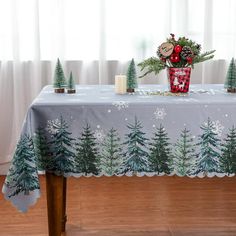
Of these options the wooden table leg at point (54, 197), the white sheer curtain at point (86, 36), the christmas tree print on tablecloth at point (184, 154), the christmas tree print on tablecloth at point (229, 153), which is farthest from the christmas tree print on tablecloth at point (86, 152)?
the white sheer curtain at point (86, 36)

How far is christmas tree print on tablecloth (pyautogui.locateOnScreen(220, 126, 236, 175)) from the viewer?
2.41 metres

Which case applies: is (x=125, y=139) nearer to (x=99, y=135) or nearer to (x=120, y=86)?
(x=99, y=135)

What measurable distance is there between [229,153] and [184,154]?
0.70 feet

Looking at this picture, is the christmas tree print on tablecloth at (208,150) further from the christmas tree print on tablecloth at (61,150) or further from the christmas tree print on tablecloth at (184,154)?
the christmas tree print on tablecloth at (61,150)

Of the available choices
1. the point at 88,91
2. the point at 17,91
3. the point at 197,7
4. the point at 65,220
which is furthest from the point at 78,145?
the point at 197,7

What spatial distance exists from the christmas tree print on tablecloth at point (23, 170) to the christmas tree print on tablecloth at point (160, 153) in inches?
21.2

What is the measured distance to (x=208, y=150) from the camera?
94.7 inches

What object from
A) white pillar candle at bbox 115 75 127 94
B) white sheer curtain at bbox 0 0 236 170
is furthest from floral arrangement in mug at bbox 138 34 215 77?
white sheer curtain at bbox 0 0 236 170

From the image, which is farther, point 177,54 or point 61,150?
point 177,54

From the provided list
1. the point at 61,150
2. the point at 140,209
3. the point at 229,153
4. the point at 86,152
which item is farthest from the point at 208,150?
the point at 140,209

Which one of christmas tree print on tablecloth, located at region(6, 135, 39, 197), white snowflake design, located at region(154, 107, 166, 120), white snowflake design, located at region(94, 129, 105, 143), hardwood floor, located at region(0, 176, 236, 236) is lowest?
hardwood floor, located at region(0, 176, 236, 236)

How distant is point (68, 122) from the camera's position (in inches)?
92.9

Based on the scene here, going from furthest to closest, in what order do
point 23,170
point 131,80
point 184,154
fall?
1. point 131,80
2. point 184,154
3. point 23,170

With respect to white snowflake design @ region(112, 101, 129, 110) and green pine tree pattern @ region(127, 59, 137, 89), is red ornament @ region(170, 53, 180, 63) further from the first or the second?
white snowflake design @ region(112, 101, 129, 110)
